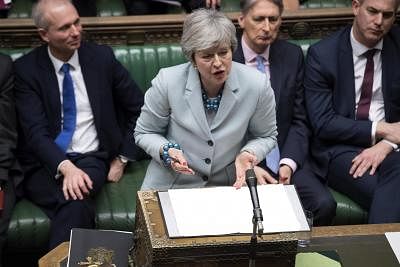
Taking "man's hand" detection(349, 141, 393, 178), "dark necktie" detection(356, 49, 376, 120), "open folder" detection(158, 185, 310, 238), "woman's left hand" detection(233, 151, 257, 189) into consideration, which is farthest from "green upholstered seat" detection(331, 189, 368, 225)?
"open folder" detection(158, 185, 310, 238)

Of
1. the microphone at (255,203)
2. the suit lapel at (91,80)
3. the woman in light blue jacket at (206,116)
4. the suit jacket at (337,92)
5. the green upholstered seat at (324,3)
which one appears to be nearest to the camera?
the microphone at (255,203)

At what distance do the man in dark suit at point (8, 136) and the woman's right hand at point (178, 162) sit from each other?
0.72m

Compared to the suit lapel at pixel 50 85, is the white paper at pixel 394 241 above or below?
below

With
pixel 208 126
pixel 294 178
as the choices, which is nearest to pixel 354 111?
pixel 294 178

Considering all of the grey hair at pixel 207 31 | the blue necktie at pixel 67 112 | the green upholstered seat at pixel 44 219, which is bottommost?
the green upholstered seat at pixel 44 219

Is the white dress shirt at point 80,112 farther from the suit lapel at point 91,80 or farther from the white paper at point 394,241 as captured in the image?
the white paper at point 394,241

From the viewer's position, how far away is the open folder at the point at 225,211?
73.4 inches

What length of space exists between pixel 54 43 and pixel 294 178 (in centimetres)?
108

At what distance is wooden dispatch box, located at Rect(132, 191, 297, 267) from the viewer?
5.91ft

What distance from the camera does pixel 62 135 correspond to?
2.88 meters

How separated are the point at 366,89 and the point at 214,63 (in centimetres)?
92

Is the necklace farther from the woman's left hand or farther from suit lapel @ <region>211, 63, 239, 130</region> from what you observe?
the woman's left hand

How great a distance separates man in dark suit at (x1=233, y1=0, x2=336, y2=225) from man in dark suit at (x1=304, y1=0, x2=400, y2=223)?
0.20 ft

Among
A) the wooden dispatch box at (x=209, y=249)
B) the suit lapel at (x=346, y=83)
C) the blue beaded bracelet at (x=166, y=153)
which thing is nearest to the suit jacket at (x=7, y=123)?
the blue beaded bracelet at (x=166, y=153)
